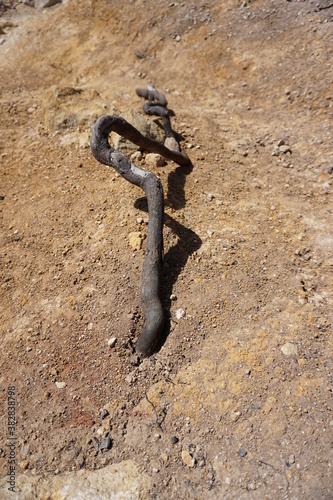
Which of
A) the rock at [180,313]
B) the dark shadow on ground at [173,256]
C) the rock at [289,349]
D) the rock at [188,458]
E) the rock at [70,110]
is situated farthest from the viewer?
the rock at [70,110]

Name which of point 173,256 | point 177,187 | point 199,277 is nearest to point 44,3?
point 177,187

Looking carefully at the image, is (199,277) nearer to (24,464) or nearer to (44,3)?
(24,464)

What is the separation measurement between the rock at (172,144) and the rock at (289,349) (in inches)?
132

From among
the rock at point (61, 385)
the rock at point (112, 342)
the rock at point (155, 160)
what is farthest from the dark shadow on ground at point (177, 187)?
the rock at point (61, 385)

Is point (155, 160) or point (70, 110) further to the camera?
point (70, 110)

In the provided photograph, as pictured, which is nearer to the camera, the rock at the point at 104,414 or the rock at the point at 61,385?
the rock at the point at 104,414

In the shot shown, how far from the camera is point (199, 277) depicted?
3.95 metres

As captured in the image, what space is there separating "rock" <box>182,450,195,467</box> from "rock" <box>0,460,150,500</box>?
344 millimetres

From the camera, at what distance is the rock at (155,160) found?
16.9ft

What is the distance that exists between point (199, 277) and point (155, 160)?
2.13m

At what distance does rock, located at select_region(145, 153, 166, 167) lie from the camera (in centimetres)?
514

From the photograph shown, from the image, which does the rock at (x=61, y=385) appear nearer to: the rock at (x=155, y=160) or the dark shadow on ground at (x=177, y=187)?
the dark shadow on ground at (x=177, y=187)

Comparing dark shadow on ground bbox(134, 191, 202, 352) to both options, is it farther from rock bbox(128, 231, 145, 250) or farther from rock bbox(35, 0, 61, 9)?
rock bbox(35, 0, 61, 9)

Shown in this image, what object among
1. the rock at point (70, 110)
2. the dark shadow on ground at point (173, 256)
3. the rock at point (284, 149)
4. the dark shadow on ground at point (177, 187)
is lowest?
the rock at point (284, 149)
